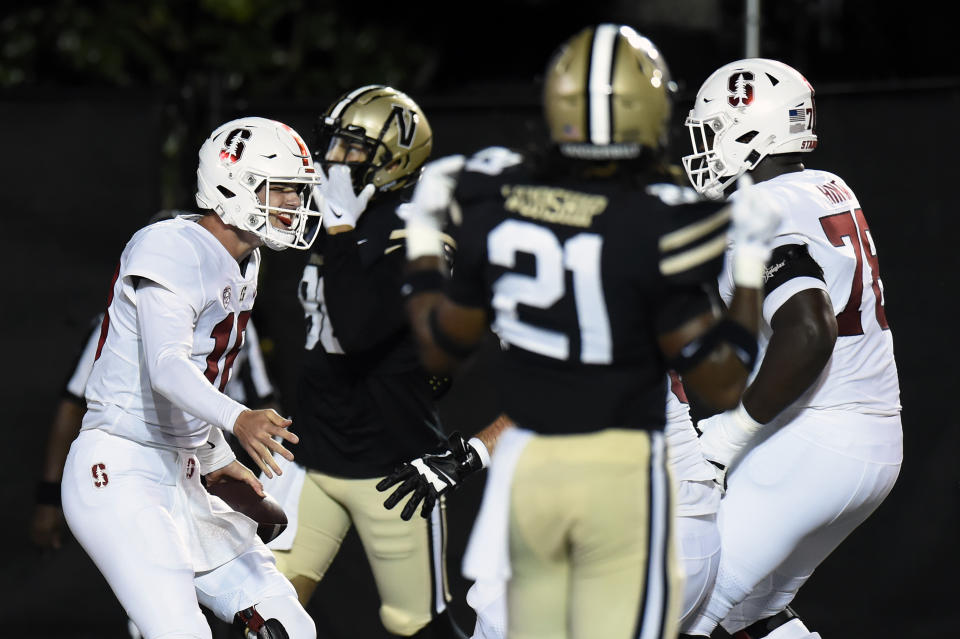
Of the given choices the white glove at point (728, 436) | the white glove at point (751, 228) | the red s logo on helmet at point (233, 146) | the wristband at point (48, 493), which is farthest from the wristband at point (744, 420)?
the wristband at point (48, 493)

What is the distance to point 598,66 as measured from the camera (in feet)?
8.30

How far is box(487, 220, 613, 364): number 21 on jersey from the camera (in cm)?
246

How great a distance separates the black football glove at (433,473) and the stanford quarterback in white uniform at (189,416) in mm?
451

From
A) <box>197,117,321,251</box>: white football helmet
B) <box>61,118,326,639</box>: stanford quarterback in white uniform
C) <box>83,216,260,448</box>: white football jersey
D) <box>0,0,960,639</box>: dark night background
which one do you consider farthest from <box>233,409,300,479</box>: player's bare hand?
<box>0,0,960,639</box>: dark night background

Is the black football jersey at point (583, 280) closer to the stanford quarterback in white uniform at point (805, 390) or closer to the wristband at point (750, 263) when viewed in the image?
the wristband at point (750, 263)

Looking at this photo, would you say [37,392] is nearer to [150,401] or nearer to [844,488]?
[150,401]

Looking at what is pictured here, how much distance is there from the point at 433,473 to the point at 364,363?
0.49 meters

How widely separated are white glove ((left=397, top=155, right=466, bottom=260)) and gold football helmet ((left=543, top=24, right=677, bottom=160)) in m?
0.23

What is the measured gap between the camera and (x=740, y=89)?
368 cm

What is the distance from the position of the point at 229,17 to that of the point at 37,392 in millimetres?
4373

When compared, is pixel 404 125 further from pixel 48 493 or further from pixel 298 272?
pixel 48 493

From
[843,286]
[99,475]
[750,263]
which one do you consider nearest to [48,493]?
[99,475]

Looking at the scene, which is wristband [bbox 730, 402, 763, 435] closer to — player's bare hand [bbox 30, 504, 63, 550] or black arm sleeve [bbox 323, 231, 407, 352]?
black arm sleeve [bbox 323, 231, 407, 352]

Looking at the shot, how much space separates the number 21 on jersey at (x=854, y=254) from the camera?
3.47 meters
